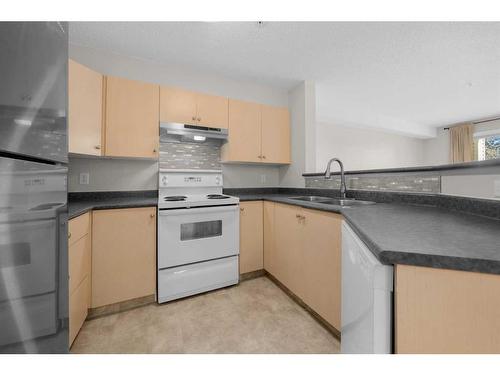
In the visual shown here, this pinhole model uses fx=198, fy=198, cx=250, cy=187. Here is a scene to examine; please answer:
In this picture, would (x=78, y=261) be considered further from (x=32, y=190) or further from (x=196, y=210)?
(x=32, y=190)

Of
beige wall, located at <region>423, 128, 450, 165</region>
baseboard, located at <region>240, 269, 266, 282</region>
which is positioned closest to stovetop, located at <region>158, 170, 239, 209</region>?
baseboard, located at <region>240, 269, 266, 282</region>

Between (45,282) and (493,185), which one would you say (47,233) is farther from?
(493,185)

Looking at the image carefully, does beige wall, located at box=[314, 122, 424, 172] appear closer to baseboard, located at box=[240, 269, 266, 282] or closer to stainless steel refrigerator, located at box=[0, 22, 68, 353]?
baseboard, located at box=[240, 269, 266, 282]

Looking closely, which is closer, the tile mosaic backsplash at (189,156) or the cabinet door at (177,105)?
the cabinet door at (177,105)

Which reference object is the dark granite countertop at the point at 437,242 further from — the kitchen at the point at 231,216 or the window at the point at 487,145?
the window at the point at 487,145

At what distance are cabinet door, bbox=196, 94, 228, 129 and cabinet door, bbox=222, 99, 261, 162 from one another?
0.08m

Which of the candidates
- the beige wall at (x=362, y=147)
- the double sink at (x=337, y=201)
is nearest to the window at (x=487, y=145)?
the beige wall at (x=362, y=147)

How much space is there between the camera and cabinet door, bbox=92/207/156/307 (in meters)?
1.47

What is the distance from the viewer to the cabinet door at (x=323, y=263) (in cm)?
125

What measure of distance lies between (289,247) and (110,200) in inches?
65.7

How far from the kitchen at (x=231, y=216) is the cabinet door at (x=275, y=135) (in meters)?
0.02

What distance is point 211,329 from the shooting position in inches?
53.9

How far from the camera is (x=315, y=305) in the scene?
1444 mm

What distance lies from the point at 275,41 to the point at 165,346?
251 centimetres
